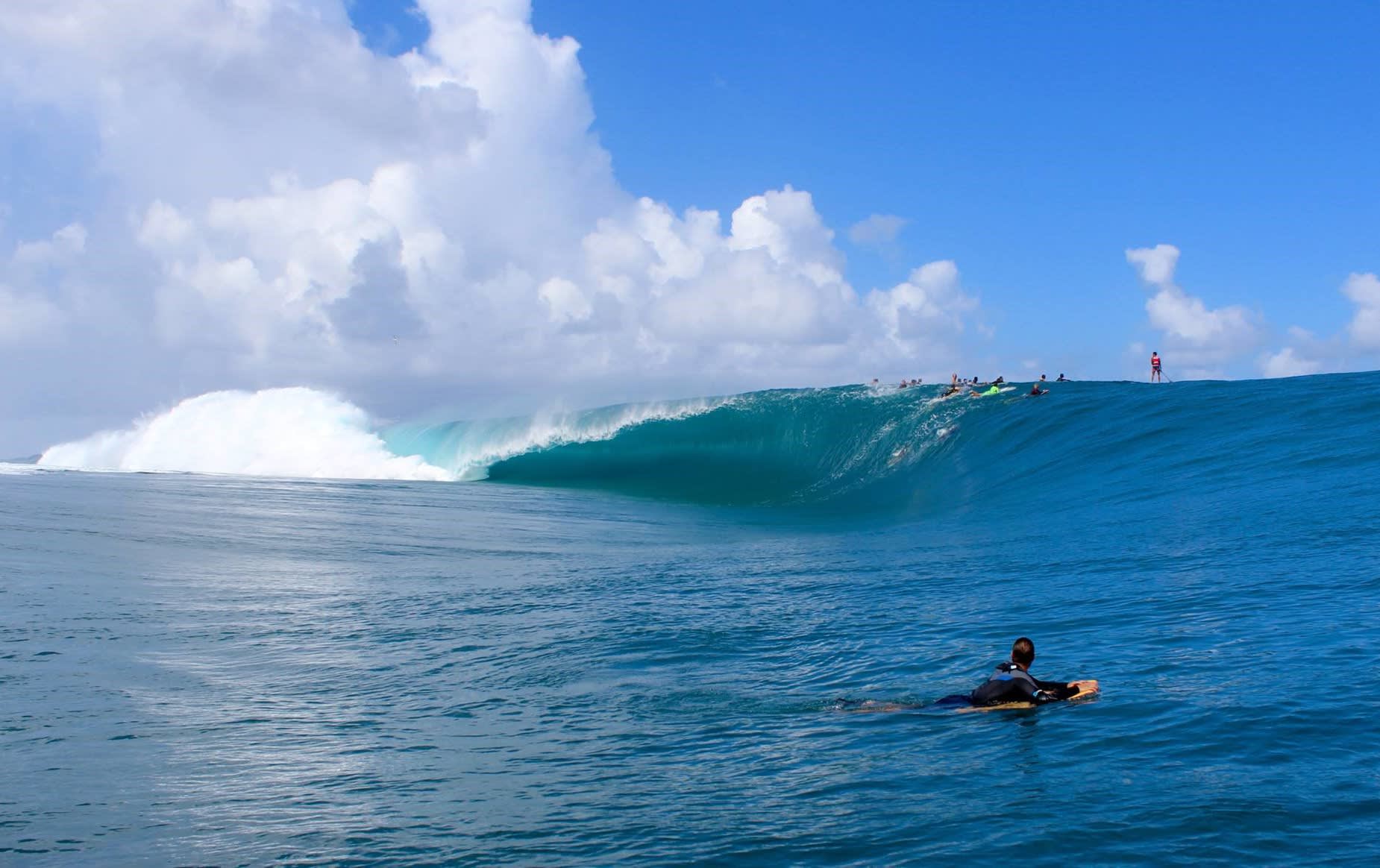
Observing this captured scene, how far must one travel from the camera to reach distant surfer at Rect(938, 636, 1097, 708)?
8.25m

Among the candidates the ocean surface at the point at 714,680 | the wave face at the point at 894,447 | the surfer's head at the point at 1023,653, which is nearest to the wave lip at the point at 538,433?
the wave face at the point at 894,447

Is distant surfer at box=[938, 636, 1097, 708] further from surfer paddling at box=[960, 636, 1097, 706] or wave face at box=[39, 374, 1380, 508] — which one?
wave face at box=[39, 374, 1380, 508]

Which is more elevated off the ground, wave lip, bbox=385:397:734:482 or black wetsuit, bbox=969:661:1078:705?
wave lip, bbox=385:397:734:482

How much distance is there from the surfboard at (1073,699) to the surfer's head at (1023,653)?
336 mm

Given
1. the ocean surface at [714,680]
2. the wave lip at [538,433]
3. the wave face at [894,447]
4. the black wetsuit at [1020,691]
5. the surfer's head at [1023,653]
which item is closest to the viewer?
the ocean surface at [714,680]

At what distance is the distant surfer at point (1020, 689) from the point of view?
825cm

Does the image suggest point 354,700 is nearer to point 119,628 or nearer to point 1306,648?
point 119,628

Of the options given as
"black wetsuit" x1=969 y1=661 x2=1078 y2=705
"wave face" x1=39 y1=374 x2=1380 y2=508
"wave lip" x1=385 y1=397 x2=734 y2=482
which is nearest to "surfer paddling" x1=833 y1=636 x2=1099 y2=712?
"black wetsuit" x1=969 y1=661 x2=1078 y2=705

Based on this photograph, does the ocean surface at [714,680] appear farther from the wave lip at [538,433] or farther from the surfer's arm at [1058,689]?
the wave lip at [538,433]

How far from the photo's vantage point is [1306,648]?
29.3 feet

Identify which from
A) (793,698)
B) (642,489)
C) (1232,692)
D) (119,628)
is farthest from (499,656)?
(642,489)

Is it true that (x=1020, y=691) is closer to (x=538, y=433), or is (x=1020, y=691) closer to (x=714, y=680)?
(x=714, y=680)

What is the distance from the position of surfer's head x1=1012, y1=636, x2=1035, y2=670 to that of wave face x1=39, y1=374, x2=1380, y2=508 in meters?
12.3

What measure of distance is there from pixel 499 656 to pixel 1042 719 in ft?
17.3
